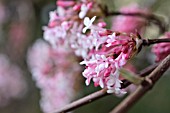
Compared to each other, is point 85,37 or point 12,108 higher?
point 85,37

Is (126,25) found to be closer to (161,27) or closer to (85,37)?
(161,27)

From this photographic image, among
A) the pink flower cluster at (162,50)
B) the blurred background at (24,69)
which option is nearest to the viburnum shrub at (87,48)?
the pink flower cluster at (162,50)

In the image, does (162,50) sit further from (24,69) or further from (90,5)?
(24,69)

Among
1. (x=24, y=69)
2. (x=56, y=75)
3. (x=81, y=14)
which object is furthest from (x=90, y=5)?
(x=24, y=69)

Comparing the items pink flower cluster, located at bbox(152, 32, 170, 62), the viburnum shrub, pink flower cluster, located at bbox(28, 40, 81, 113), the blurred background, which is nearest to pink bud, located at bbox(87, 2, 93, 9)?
the viburnum shrub

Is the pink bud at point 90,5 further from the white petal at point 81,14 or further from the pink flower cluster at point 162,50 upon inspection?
the pink flower cluster at point 162,50

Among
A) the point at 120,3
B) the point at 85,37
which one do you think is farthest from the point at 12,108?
the point at 85,37

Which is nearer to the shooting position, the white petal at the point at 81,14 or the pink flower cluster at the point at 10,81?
the white petal at the point at 81,14
